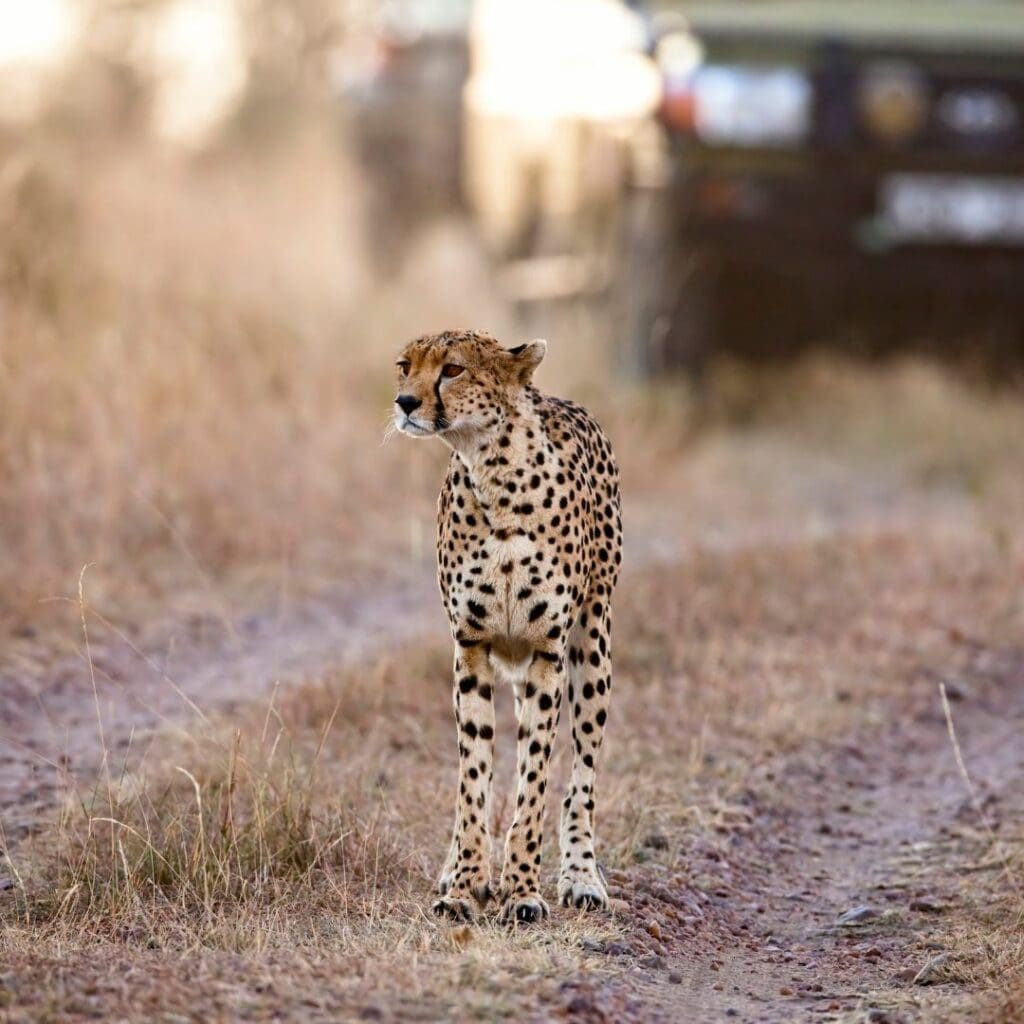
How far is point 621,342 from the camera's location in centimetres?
950

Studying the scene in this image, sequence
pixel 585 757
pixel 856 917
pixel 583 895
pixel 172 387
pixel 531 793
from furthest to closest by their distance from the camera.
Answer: pixel 172 387 → pixel 856 917 → pixel 585 757 → pixel 583 895 → pixel 531 793

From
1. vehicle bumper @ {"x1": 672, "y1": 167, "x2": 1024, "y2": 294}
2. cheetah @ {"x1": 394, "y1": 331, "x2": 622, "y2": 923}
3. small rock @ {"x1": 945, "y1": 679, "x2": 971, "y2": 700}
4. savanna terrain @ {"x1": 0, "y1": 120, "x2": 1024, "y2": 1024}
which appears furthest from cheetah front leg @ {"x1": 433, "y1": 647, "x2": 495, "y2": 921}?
vehicle bumper @ {"x1": 672, "y1": 167, "x2": 1024, "y2": 294}

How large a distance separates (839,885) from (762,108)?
A: 476 centimetres

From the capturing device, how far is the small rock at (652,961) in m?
4.07

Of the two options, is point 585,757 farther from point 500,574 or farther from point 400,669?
point 400,669

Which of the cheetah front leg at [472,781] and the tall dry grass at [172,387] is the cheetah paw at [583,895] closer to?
the cheetah front leg at [472,781]

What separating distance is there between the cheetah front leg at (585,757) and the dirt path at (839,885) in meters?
0.13

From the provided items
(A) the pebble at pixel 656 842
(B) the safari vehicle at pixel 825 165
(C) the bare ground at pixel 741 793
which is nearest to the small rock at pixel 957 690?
(C) the bare ground at pixel 741 793

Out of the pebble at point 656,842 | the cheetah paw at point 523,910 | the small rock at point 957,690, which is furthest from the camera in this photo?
the small rock at point 957,690

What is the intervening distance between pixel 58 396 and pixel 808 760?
3198mm

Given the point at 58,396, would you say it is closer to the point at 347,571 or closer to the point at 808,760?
the point at 347,571

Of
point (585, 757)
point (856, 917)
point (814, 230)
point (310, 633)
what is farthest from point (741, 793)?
point (814, 230)

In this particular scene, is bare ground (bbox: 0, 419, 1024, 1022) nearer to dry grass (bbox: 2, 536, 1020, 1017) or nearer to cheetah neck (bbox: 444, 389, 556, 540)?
dry grass (bbox: 2, 536, 1020, 1017)

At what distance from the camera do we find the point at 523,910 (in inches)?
163
